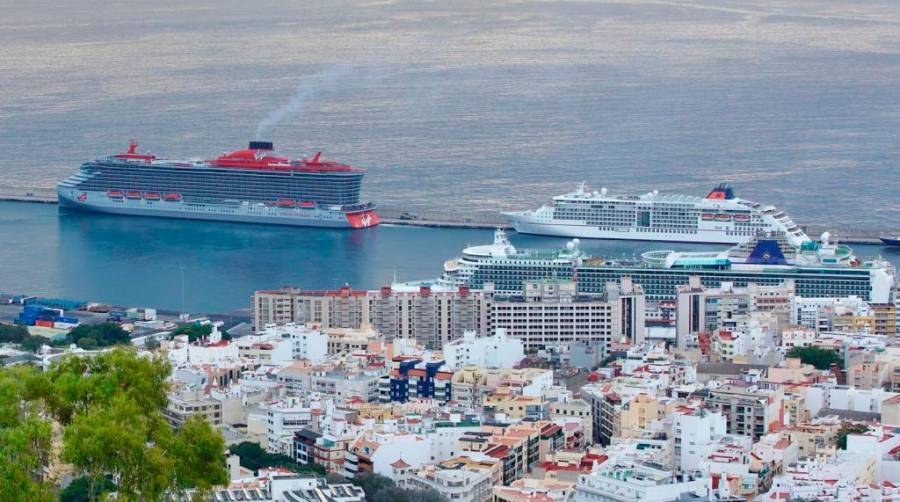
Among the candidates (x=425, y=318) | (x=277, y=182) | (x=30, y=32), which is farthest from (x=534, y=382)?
(x=30, y=32)

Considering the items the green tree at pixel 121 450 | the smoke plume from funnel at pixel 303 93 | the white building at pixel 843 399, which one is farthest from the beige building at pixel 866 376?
the smoke plume from funnel at pixel 303 93

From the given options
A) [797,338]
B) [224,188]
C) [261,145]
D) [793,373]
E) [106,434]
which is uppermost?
[261,145]

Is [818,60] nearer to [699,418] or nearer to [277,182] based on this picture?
[277,182]

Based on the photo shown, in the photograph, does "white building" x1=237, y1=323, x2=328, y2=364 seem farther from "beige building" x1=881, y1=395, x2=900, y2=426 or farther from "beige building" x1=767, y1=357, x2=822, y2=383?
"beige building" x1=881, y1=395, x2=900, y2=426

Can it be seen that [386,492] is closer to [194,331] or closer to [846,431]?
[846,431]

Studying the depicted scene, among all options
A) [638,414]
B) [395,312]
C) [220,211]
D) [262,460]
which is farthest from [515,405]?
[220,211]

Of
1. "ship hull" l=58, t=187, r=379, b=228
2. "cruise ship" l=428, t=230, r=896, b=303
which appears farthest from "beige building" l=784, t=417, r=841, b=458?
"ship hull" l=58, t=187, r=379, b=228

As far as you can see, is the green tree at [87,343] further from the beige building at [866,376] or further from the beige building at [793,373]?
the beige building at [866,376]
